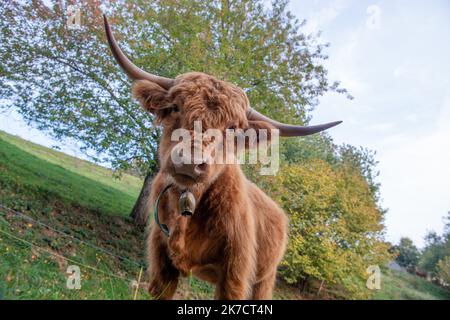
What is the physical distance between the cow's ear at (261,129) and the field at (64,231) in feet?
3.99

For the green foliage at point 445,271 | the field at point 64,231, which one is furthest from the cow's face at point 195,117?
the green foliage at point 445,271

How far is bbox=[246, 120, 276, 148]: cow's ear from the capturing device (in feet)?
8.42

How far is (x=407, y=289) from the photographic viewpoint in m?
17.3

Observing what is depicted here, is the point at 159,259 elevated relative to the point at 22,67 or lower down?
lower down

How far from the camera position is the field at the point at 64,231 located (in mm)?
1683

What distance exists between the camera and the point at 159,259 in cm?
225

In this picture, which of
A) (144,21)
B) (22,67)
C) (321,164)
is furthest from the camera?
(321,164)

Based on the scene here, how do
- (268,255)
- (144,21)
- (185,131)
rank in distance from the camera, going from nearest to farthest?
(185,131), (268,255), (144,21)

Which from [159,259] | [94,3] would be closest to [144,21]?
[94,3]

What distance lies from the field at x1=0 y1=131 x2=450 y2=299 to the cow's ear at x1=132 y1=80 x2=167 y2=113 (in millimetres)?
1242

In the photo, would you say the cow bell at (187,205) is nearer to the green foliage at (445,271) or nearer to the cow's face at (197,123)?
the cow's face at (197,123)

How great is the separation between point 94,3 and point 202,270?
7.58 meters

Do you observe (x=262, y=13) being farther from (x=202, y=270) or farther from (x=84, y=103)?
(x=202, y=270)

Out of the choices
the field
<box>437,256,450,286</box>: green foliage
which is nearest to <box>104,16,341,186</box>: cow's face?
the field
